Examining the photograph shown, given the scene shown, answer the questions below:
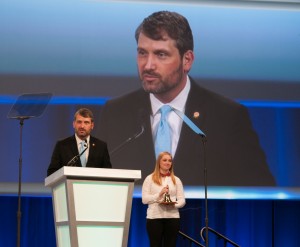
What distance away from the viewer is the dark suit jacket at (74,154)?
171 inches

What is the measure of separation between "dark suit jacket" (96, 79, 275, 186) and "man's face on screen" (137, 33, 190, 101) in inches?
6.9

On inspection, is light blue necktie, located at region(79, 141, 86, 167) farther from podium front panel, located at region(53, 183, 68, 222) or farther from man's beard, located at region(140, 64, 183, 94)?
man's beard, located at region(140, 64, 183, 94)

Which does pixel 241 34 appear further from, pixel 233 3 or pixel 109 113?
pixel 109 113

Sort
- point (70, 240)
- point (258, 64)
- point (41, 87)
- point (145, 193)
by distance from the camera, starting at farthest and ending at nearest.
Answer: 1. point (258, 64)
2. point (41, 87)
3. point (145, 193)
4. point (70, 240)

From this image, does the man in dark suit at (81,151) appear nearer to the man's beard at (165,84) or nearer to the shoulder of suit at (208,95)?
the man's beard at (165,84)

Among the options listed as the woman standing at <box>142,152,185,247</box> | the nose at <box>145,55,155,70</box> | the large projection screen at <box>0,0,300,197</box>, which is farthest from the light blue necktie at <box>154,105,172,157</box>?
the woman standing at <box>142,152,185,247</box>

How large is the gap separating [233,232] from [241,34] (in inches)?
103

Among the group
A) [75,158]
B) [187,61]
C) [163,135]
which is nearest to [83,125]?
[75,158]

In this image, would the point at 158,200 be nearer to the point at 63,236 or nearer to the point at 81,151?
the point at 81,151

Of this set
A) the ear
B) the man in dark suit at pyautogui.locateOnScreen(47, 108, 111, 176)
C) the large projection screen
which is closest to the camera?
the man in dark suit at pyautogui.locateOnScreen(47, 108, 111, 176)

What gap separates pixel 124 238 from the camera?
155 inches

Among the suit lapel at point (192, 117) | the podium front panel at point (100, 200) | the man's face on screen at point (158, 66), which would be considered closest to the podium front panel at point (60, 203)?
the podium front panel at point (100, 200)

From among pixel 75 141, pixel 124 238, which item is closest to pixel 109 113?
pixel 75 141

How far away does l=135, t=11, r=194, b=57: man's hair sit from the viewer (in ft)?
26.0
